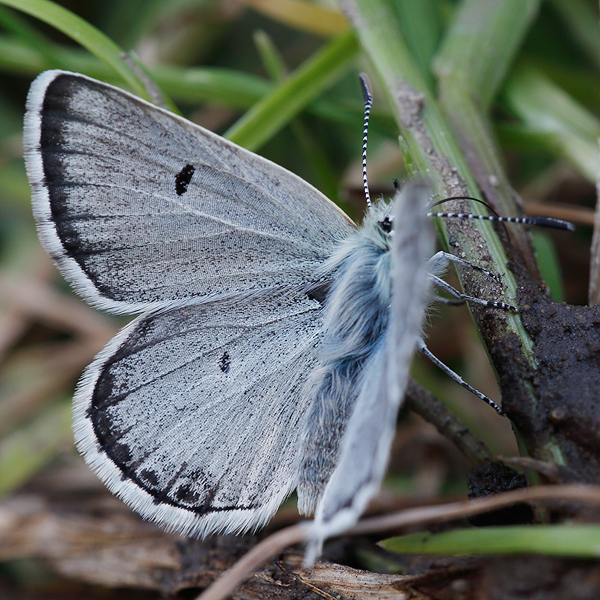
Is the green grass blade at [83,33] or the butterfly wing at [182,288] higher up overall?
the green grass blade at [83,33]

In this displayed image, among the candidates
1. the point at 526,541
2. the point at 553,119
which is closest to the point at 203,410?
the point at 526,541

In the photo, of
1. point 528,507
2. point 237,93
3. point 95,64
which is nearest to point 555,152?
point 237,93

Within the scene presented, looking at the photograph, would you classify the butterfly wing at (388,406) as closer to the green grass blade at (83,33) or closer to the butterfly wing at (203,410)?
the butterfly wing at (203,410)

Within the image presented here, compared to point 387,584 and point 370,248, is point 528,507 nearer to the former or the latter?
point 387,584

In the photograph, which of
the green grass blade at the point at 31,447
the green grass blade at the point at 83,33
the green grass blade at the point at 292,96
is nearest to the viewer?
the green grass blade at the point at 83,33

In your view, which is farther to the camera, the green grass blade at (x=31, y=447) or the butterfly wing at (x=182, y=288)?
the green grass blade at (x=31, y=447)

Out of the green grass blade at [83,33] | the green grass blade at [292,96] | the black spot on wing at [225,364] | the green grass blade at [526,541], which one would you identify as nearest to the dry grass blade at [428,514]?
the green grass blade at [526,541]

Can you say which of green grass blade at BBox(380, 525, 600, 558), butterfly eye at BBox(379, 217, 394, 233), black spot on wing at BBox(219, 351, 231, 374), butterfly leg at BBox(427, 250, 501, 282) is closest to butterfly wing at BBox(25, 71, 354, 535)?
black spot on wing at BBox(219, 351, 231, 374)
